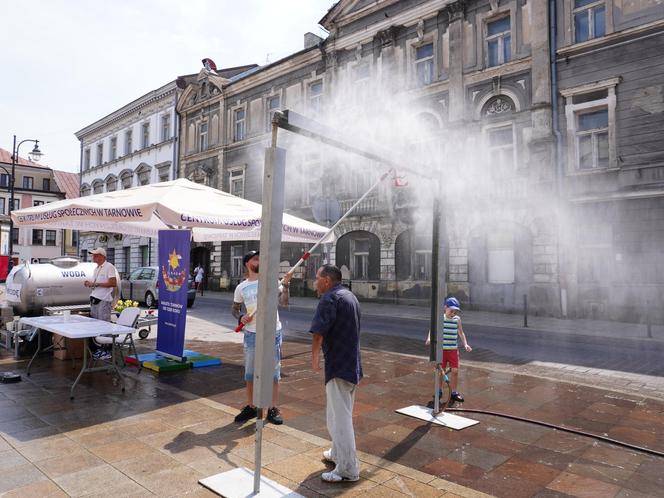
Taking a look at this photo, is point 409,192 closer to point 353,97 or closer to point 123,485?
point 353,97

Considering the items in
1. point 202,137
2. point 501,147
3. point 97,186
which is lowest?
point 501,147

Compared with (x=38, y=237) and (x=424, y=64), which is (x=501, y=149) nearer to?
(x=424, y=64)

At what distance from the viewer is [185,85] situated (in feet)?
107

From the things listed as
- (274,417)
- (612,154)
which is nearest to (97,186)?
(612,154)

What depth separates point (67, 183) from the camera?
57500 millimetres

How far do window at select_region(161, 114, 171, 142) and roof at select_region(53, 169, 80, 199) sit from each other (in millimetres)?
28219

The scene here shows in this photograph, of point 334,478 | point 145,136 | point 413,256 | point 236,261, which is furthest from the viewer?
point 145,136

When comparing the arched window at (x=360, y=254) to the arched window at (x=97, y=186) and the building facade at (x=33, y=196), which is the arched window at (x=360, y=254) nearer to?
the arched window at (x=97, y=186)

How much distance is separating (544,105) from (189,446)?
16.0m

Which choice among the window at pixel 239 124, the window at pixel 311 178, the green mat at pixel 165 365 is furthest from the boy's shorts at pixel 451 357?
the window at pixel 239 124

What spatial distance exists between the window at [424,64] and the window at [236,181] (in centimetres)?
1218

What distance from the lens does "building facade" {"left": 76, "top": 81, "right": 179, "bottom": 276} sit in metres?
33.5

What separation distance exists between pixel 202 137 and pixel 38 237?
1253 inches

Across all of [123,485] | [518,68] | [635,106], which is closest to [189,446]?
[123,485]
